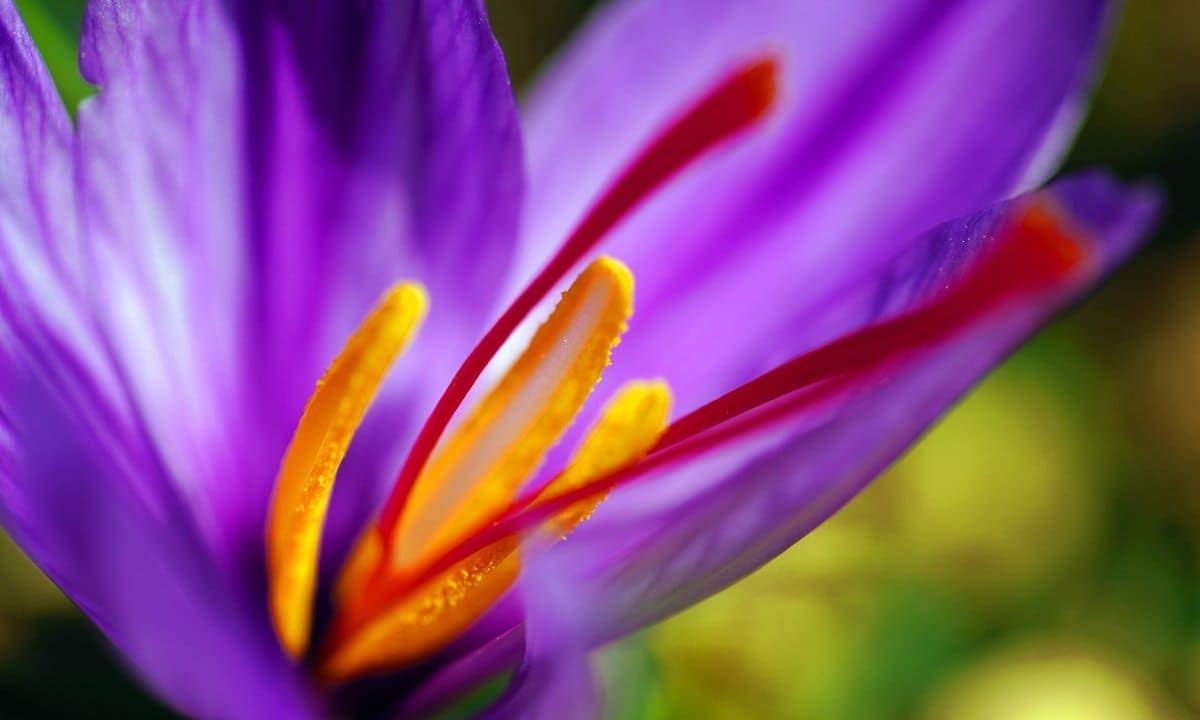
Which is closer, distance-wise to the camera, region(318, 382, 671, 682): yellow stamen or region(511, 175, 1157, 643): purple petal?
region(511, 175, 1157, 643): purple petal

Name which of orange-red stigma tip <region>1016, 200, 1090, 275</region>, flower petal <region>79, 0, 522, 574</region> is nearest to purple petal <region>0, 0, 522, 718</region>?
flower petal <region>79, 0, 522, 574</region>

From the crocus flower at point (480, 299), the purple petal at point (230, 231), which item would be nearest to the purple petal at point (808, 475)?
the crocus flower at point (480, 299)

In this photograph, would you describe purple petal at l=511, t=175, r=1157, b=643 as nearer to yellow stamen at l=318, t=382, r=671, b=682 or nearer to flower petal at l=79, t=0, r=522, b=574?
yellow stamen at l=318, t=382, r=671, b=682

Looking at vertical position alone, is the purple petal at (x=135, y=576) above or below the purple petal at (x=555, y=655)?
above

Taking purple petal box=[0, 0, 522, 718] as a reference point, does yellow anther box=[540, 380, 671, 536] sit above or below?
below

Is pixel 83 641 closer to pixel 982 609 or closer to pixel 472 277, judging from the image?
pixel 472 277

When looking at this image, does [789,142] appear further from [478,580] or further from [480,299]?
[478,580]

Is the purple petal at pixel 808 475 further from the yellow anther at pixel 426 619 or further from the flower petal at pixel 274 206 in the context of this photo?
the flower petal at pixel 274 206

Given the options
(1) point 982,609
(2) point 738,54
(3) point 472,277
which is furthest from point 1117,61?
(3) point 472,277
